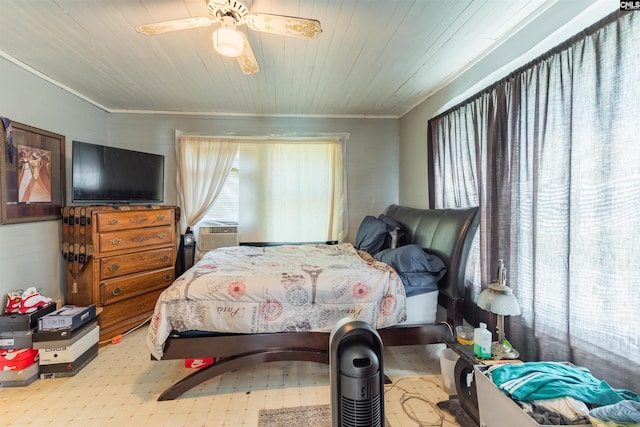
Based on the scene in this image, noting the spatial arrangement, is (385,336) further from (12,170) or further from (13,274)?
(12,170)

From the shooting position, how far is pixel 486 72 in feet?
7.14

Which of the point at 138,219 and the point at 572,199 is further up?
the point at 572,199

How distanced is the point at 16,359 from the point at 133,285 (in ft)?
3.04

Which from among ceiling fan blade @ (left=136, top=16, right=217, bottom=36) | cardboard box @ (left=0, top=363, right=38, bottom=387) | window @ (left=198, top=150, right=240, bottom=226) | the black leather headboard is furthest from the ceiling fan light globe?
cardboard box @ (left=0, top=363, right=38, bottom=387)

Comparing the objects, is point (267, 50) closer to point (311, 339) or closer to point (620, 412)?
point (311, 339)

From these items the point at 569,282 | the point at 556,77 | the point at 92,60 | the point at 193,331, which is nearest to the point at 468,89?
the point at 556,77

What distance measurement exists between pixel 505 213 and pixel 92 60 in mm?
3463

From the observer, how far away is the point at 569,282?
1.43 m

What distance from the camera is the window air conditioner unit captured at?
3640 millimetres

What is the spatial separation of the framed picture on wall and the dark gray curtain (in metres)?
3.79

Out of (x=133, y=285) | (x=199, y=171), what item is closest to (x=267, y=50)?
(x=199, y=171)

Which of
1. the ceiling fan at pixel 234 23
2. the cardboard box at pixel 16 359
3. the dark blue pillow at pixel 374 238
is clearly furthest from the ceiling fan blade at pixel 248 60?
the cardboard box at pixel 16 359

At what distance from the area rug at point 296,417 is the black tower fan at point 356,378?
2.78ft

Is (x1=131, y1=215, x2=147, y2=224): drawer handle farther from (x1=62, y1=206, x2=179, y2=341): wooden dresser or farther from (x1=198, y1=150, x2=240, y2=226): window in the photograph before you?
(x1=198, y1=150, x2=240, y2=226): window
